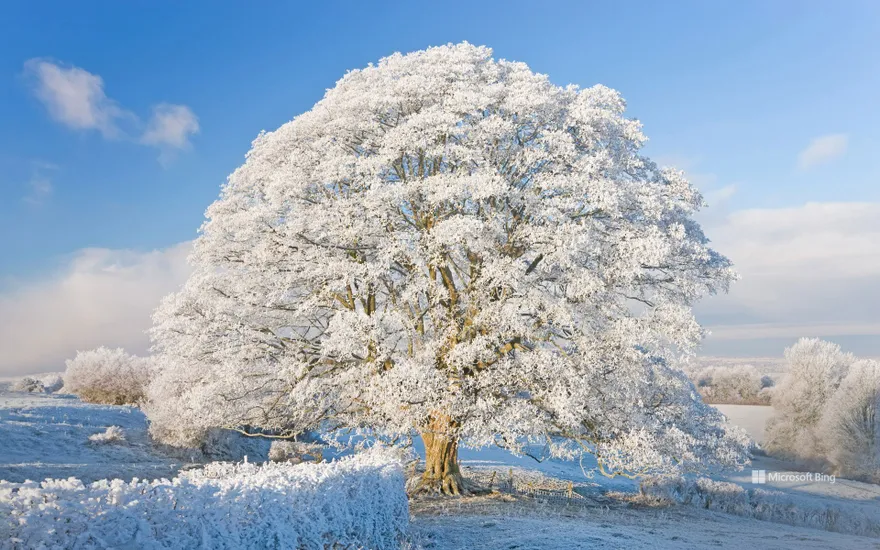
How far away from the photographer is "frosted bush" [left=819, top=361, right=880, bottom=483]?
1604 inches

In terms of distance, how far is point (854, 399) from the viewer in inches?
1662

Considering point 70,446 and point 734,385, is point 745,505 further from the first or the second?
point 734,385

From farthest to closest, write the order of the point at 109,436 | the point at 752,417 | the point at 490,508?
the point at 752,417
the point at 109,436
the point at 490,508

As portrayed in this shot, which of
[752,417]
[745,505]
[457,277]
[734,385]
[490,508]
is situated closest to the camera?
[490,508]

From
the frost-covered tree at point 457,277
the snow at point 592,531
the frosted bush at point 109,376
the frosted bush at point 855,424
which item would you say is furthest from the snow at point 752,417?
the frosted bush at point 109,376

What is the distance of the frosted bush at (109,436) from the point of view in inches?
897

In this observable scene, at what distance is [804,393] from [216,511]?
169 ft

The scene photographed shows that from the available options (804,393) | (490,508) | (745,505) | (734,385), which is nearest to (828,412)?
(804,393)

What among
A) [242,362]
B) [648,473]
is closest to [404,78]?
[242,362]

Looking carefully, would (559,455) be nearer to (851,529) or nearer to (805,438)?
(851,529)

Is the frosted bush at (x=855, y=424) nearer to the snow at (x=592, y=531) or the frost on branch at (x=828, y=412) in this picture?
the frost on branch at (x=828, y=412)

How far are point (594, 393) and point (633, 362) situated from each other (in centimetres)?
122

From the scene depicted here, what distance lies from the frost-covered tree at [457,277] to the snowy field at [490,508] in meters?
1.64

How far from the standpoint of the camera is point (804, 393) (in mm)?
47156
